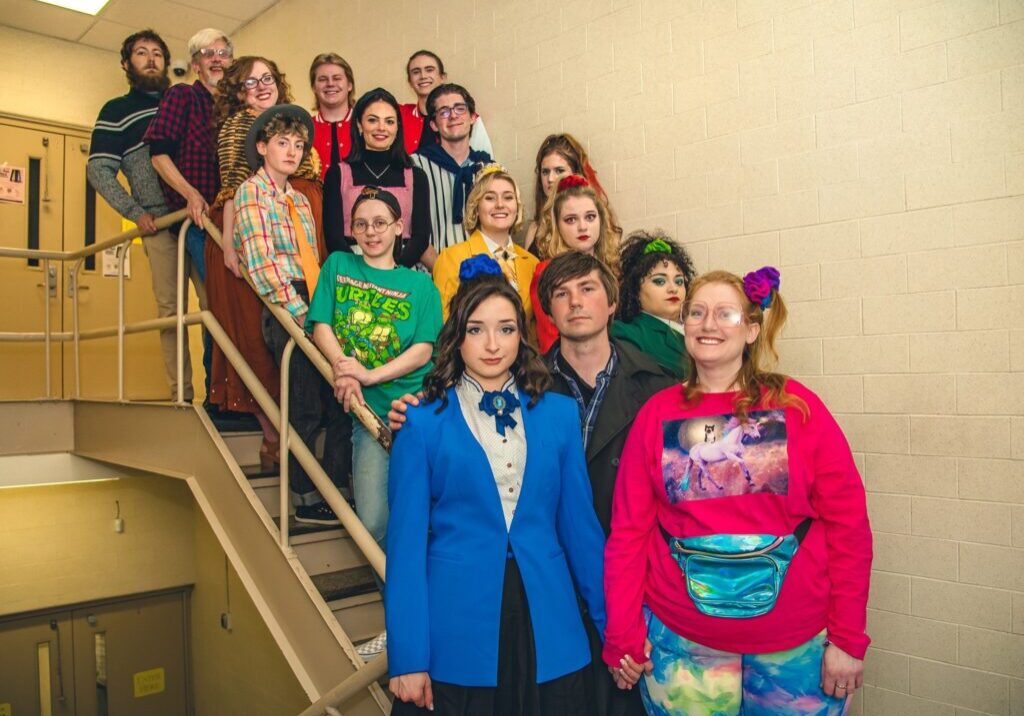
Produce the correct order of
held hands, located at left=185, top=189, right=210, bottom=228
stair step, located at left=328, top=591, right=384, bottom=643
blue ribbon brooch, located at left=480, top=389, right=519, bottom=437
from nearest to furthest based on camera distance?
blue ribbon brooch, located at left=480, top=389, right=519, bottom=437
stair step, located at left=328, top=591, right=384, bottom=643
held hands, located at left=185, top=189, right=210, bottom=228

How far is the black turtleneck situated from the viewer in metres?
3.07

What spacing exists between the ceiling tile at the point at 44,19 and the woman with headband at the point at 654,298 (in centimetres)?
531

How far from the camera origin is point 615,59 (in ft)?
12.4

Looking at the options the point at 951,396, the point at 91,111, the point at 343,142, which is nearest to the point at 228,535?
the point at 343,142

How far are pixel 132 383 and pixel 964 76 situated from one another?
5948 millimetres

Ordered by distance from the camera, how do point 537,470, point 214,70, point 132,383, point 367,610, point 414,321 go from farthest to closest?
point 132,383, point 214,70, point 367,610, point 414,321, point 537,470

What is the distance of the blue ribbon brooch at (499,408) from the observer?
1.84 meters

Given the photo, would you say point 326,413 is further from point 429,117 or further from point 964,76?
point 964,76

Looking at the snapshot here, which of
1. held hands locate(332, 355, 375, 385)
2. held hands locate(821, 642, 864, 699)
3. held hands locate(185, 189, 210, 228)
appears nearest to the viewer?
held hands locate(821, 642, 864, 699)

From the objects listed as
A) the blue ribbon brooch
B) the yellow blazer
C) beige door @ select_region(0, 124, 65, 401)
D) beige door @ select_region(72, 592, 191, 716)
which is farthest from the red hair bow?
beige door @ select_region(72, 592, 191, 716)

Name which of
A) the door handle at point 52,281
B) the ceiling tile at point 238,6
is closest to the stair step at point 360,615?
the door handle at point 52,281

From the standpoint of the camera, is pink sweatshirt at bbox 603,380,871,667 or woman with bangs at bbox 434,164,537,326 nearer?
pink sweatshirt at bbox 603,380,871,667

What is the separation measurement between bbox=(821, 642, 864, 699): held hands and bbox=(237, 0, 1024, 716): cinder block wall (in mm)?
1308

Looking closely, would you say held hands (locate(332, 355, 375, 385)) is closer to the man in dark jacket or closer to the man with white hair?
the man in dark jacket
